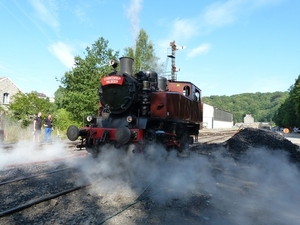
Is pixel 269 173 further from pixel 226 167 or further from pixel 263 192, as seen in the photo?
pixel 263 192

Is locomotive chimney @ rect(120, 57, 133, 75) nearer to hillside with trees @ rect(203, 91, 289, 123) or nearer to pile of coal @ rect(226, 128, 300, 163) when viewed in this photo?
pile of coal @ rect(226, 128, 300, 163)

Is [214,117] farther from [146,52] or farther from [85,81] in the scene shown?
[85,81]

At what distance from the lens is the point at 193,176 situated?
6543mm

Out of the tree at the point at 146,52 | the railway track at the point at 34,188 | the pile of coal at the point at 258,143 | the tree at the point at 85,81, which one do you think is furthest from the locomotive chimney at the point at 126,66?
the tree at the point at 146,52

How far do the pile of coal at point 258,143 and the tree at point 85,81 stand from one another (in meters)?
8.16

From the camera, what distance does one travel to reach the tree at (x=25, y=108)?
20516 millimetres

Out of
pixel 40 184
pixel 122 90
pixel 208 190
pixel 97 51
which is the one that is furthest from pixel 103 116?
pixel 97 51

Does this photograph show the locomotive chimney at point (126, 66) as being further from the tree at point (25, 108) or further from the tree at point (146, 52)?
the tree at point (146, 52)

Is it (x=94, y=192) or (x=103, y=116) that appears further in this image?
(x=103, y=116)

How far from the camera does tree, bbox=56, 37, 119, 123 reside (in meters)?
15.4

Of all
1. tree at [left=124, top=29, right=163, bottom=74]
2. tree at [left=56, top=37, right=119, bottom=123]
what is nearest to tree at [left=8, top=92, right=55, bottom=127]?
tree at [left=56, top=37, right=119, bottom=123]

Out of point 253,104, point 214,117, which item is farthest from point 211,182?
point 253,104

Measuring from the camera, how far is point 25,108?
2086 cm

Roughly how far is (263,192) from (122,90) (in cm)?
427
